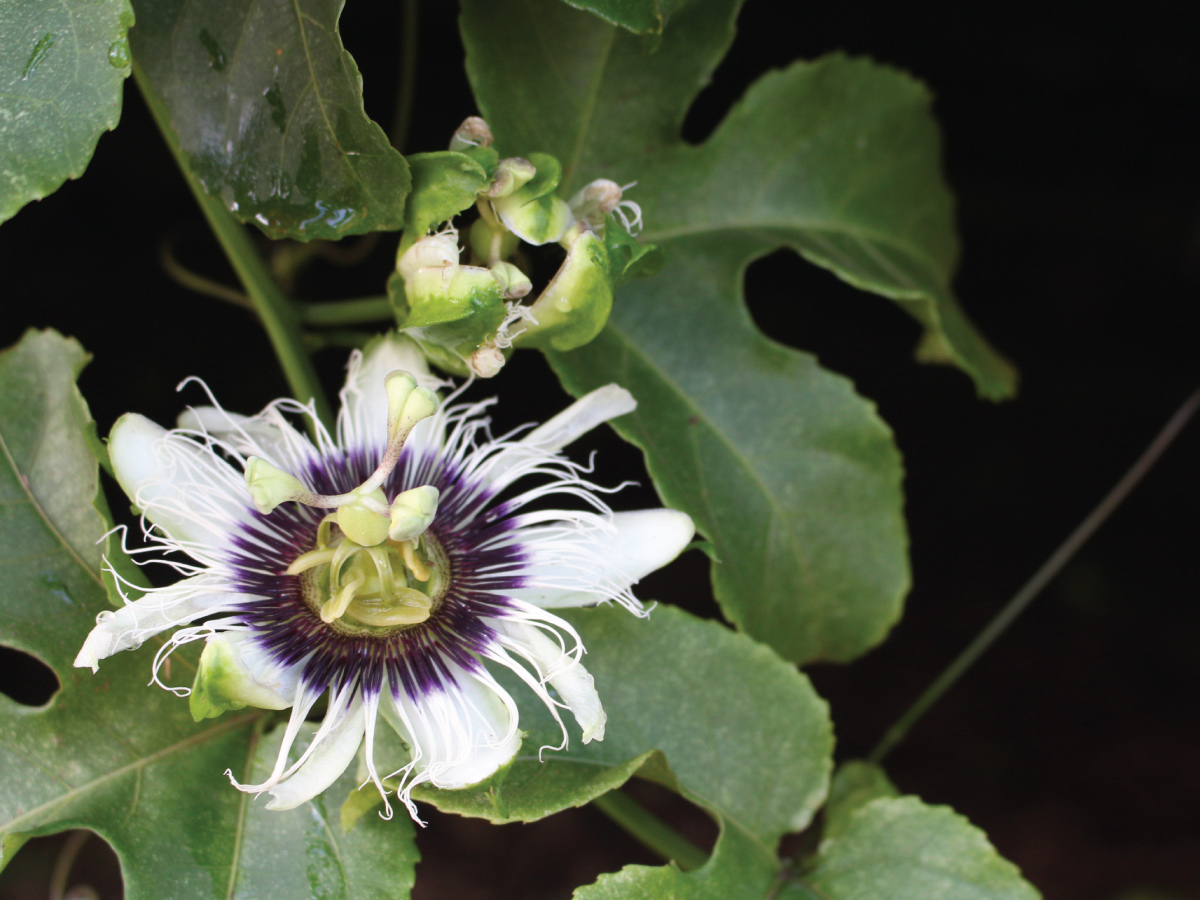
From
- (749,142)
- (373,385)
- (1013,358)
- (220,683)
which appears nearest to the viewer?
(220,683)

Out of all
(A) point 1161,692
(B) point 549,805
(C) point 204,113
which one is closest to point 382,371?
(C) point 204,113

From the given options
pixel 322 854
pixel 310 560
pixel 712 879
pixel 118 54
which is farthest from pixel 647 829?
pixel 118 54

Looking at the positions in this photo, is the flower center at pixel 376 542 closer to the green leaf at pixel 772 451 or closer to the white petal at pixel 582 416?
the white petal at pixel 582 416

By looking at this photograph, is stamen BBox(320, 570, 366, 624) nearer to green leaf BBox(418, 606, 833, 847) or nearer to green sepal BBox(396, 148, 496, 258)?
green leaf BBox(418, 606, 833, 847)

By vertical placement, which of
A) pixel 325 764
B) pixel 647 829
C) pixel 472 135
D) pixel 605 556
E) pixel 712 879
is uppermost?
pixel 472 135

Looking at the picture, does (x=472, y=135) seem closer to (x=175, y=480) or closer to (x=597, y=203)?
(x=597, y=203)

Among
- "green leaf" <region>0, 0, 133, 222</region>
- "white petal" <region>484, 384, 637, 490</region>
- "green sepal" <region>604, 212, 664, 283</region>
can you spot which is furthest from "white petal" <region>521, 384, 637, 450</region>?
"green leaf" <region>0, 0, 133, 222</region>

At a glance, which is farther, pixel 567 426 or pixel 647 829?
pixel 647 829
